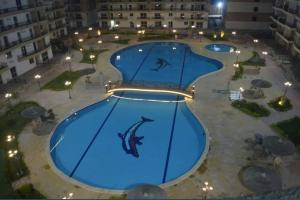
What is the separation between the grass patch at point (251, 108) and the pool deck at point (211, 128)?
2.47 ft

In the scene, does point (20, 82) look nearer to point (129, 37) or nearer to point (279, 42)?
point (129, 37)

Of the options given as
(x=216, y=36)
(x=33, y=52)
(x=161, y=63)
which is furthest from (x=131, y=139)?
(x=216, y=36)

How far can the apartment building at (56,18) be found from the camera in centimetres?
6055

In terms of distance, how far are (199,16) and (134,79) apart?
3343cm

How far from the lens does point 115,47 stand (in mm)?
58031

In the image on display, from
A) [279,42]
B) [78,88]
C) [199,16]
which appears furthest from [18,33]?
[279,42]

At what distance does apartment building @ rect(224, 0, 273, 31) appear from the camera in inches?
2564

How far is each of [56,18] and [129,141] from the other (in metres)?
42.6

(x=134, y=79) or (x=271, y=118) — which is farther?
(x=134, y=79)

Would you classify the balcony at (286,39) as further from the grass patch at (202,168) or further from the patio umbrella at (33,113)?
the patio umbrella at (33,113)

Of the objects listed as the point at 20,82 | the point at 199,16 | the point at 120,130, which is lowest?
the point at 120,130

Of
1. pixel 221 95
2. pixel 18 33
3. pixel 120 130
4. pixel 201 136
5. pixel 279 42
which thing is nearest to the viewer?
pixel 201 136

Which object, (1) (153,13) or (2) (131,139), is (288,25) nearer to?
(1) (153,13)

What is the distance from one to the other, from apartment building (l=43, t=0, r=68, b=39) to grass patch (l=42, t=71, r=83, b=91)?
63.5ft
